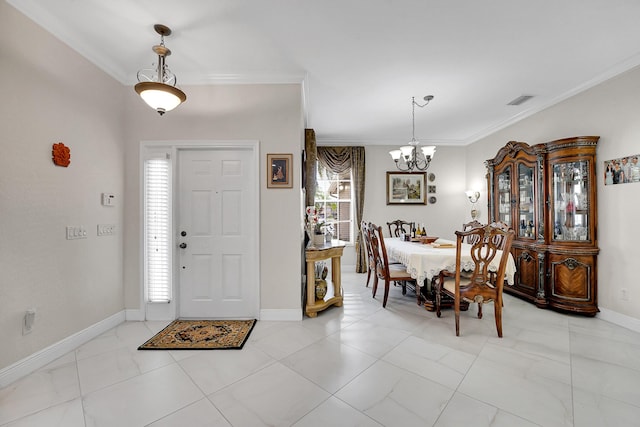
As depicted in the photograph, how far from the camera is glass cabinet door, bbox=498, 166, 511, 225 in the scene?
13.5ft

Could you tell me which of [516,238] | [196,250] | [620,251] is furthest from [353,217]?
[620,251]

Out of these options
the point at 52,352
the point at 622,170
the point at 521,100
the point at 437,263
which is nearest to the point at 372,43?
the point at 437,263

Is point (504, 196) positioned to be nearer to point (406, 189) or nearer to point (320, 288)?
point (406, 189)

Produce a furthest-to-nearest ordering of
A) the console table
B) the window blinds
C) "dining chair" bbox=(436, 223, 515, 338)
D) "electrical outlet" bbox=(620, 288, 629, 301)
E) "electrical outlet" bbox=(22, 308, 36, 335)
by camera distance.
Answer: the console table → the window blinds → "electrical outlet" bbox=(620, 288, 629, 301) → "dining chair" bbox=(436, 223, 515, 338) → "electrical outlet" bbox=(22, 308, 36, 335)

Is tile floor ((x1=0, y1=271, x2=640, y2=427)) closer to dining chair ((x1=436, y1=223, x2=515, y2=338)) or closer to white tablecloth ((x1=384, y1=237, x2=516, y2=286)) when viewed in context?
dining chair ((x1=436, y1=223, x2=515, y2=338))

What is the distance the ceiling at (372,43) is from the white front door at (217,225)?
38.4 inches

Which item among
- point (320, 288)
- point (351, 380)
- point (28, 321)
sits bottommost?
point (351, 380)

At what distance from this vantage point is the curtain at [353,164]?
5578 mm

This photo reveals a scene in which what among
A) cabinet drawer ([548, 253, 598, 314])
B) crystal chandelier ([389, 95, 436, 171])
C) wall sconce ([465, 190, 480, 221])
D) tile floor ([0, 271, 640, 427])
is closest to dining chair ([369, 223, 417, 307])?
tile floor ([0, 271, 640, 427])

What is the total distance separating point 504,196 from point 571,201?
103 centimetres

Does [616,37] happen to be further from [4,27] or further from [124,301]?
[124,301]

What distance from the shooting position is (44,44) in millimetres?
2158

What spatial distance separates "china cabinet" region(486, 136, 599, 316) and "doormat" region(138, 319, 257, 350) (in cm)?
369

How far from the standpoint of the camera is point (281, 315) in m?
3.01
